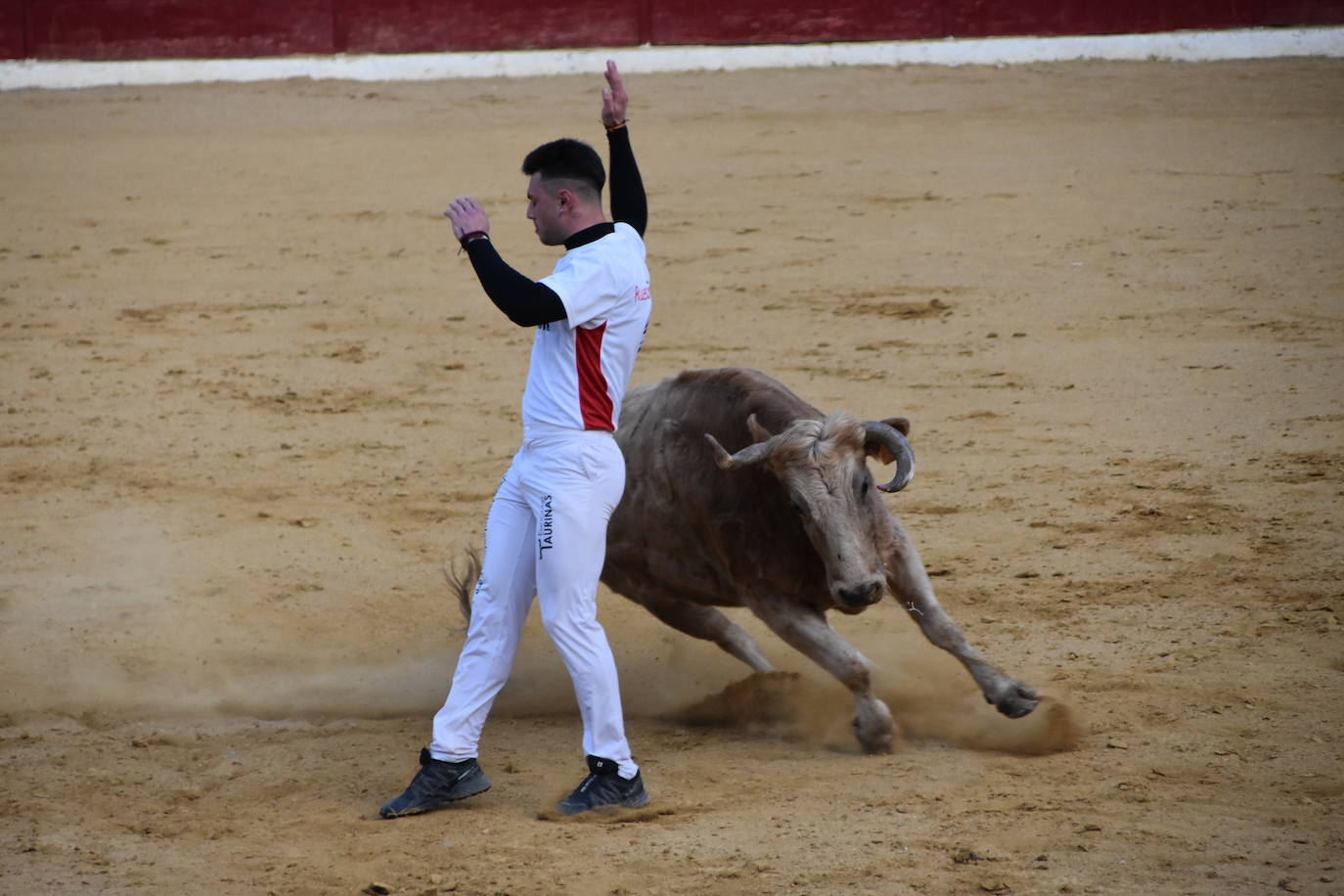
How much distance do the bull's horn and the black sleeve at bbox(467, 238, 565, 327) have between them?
0.83 meters

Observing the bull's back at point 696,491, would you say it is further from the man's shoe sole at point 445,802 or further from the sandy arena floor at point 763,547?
the man's shoe sole at point 445,802

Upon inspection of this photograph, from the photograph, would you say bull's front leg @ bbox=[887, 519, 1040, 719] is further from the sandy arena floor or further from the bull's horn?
the bull's horn

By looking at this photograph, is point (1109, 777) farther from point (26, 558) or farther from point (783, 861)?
point (26, 558)

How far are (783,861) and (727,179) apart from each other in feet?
30.7

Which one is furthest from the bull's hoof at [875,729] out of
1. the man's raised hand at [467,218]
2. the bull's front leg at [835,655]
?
the man's raised hand at [467,218]

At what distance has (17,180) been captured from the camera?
1326 cm

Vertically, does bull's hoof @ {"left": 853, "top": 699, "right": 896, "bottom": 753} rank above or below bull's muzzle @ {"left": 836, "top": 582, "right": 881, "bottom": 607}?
below

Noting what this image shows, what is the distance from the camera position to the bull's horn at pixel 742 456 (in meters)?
4.49

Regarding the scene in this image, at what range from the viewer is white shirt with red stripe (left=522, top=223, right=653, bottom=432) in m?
3.91

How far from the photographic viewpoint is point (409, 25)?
16844 millimetres

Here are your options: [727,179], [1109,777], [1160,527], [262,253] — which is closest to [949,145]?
[727,179]

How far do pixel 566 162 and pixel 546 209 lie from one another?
13cm

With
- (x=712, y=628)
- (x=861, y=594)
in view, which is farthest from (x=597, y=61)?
(x=861, y=594)

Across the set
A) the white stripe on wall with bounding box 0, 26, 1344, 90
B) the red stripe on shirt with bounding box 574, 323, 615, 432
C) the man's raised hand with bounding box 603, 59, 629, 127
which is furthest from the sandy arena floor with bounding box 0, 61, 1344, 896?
the man's raised hand with bounding box 603, 59, 629, 127
